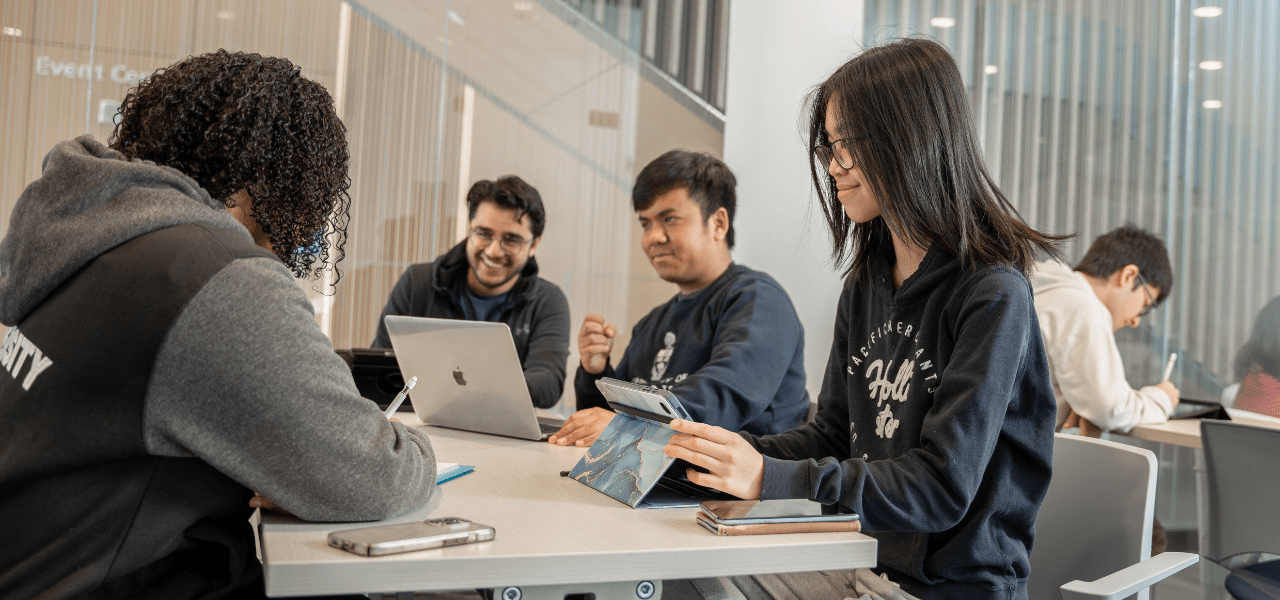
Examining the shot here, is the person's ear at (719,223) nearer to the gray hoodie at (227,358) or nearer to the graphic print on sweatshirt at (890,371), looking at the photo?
the graphic print on sweatshirt at (890,371)

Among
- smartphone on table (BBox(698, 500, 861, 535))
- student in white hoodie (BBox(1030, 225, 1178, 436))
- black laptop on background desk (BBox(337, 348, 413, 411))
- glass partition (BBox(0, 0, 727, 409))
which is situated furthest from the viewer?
glass partition (BBox(0, 0, 727, 409))

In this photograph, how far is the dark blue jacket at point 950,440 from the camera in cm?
109

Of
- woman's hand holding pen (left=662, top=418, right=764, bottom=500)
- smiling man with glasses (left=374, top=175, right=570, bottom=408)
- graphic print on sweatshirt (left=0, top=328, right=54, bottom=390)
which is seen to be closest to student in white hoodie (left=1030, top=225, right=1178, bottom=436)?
smiling man with glasses (left=374, top=175, right=570, bottom=408)

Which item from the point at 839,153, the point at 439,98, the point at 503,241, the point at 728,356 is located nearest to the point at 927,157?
the point at 839,153

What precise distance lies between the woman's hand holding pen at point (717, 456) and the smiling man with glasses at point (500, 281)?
1.60 metres

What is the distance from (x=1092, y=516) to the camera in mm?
1419

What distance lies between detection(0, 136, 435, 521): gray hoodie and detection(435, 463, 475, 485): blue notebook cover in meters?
0.29

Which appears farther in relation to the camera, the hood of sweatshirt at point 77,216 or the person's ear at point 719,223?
the person's ear at point 719,223

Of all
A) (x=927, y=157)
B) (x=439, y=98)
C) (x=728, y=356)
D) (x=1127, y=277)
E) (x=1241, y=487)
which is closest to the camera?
(x=927, y=157)

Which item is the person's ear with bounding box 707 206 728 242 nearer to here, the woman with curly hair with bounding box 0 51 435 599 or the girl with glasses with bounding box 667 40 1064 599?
the girl with glasses with bounding box 667 40 1064 599

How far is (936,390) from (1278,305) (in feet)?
10.7

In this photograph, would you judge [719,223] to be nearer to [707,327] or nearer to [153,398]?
[707,327]

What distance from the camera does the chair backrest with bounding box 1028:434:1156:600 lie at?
4.38 ft

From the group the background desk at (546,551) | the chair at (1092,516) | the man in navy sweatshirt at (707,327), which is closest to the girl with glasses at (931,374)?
the background desk at (546,551)
